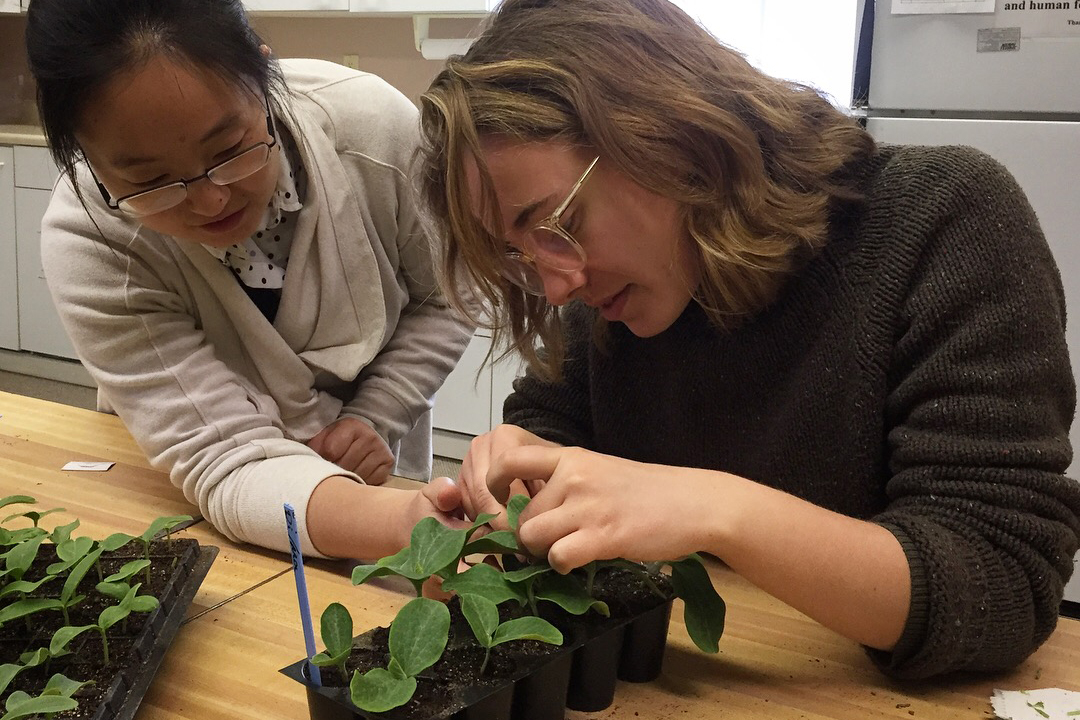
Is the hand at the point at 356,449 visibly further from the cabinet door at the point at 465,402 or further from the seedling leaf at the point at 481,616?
the cabinet door at the point at 465,402

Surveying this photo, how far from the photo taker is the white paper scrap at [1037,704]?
73 centimetres

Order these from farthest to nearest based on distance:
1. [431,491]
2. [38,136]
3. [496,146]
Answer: [38,136]
[431,491]
[496,146]

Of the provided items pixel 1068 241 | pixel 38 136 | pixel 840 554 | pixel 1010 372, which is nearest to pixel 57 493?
pixel 840 554

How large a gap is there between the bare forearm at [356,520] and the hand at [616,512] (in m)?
0.26

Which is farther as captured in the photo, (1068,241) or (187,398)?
(1068,241)

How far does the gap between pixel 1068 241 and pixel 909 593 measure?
4.96ft

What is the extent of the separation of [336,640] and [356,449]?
25.0 inches

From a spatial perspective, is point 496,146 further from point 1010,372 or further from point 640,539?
point 1010,372

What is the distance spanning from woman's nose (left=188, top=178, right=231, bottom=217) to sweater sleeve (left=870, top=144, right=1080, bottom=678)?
0.74 m

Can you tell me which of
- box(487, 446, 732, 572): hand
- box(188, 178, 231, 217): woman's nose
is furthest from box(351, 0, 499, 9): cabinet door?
box(487, 446, 732, 572): hand

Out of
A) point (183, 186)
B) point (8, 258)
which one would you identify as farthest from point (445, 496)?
point (8, 258)

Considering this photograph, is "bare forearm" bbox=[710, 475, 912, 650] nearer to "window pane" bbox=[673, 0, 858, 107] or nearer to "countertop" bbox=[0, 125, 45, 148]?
"window pane" bbox=[673, 0, 858, 107]

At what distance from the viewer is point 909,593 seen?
30.0 inches

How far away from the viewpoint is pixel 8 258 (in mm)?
4008
